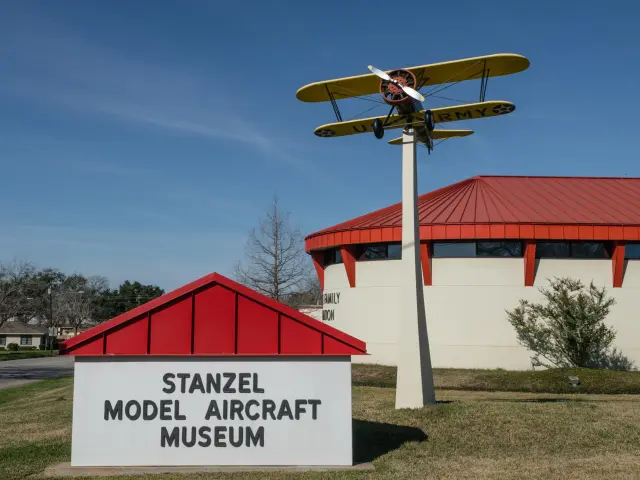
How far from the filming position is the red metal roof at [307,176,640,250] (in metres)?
30.2

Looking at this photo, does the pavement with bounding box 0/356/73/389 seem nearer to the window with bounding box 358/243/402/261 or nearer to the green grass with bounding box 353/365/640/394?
the green grass with bounding box 353/365/640/394

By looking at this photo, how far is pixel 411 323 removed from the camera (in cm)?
1747

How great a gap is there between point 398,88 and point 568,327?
623 inches

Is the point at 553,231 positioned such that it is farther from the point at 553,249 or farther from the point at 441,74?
the point at 441,74

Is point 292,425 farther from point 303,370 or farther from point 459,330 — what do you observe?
point 459,330

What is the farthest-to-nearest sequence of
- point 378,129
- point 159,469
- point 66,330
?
1. point 66,330
2. point 378,129
3. point 159,469

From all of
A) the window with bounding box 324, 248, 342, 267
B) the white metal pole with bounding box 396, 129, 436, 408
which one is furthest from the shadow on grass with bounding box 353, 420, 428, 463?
the window with bounding box 324, 248, 342, 267

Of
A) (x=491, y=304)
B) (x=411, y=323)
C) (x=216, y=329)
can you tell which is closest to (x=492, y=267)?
(x=491, y=304)

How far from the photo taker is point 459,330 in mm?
31141

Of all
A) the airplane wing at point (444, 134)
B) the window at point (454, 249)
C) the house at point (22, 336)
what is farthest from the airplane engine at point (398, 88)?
the house at point (22, 336)

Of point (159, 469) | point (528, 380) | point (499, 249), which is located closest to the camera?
point (159, 469)

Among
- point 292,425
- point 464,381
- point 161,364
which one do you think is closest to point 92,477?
point 161,364

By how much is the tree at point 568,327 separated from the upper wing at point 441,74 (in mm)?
13835

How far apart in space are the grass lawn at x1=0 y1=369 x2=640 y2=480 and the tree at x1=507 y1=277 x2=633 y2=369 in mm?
9249
